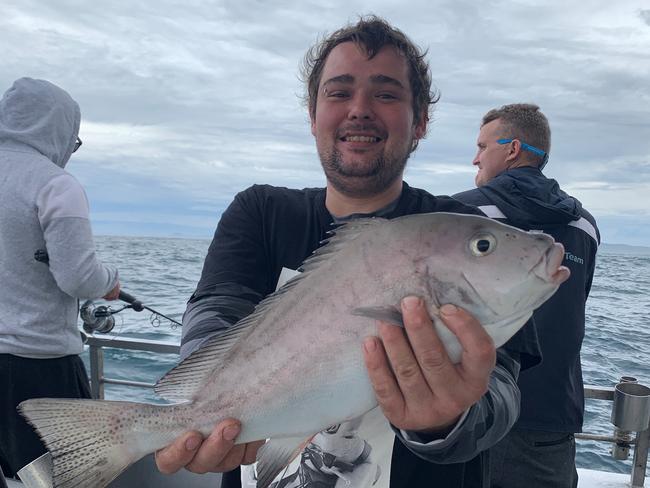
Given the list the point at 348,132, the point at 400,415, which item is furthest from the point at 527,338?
the point at 348,132

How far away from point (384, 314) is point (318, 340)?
0.71ft

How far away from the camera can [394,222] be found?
1.57m

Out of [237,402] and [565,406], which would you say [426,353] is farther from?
[565,406]

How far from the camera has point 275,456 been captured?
1657mm

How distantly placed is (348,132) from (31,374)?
2432mm

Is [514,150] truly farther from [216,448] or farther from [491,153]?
[216,448]

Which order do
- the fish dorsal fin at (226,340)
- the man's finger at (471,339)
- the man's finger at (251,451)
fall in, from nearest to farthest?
the man's finger at (471,339)
the fish dorsal fin at (226,340)
the man's finger at (251,451)

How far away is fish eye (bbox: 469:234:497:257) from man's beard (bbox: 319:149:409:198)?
747 mm

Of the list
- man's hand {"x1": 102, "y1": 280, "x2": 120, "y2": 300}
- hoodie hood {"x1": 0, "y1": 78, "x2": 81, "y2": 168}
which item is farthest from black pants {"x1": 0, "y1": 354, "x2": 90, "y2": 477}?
hoodie hood {"x1": 0, "y1": 78, "x2": 81, "y2": 168}

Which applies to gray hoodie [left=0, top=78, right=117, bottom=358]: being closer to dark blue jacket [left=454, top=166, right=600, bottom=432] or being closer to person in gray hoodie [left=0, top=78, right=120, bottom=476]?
person in gray hoodie [left=0, top=78, right=120, bottom=476]

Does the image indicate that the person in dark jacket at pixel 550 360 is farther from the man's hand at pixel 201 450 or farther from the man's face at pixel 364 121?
the man's hand at pixel 201 450

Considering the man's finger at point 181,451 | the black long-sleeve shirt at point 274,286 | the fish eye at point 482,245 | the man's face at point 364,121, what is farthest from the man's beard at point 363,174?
the man's finger at point 181,451

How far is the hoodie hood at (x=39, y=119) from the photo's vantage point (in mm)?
3254

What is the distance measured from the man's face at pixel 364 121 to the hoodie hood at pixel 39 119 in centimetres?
200
